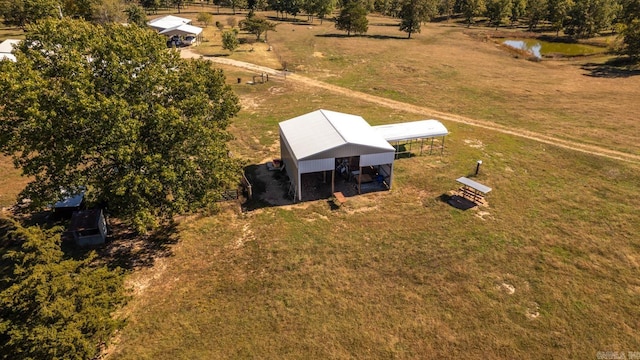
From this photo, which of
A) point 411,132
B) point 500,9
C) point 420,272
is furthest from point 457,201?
point 500,9

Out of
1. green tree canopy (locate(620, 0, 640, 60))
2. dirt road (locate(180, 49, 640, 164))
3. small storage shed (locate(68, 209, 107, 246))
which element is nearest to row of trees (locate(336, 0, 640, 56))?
green tree canopy (locate(620, 0, 640, 60))

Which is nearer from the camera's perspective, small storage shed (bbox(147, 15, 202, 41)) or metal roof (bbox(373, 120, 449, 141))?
metal roof (bbox(373, 120, 449, 141))

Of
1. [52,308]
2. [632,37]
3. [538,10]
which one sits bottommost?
[52,308]

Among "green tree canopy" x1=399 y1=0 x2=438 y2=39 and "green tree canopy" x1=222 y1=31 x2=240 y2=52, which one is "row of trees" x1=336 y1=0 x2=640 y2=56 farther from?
"green tree canopy" x1=222 y1=31 x2=240 y2=52

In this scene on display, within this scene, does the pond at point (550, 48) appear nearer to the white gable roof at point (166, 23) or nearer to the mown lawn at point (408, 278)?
the mown lawn at point (408, 278)

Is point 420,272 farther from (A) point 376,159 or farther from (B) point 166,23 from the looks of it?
(B) point 166,23

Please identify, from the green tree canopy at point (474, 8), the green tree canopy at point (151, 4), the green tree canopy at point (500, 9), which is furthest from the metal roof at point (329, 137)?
the green tree canopy at point (474, 8)
